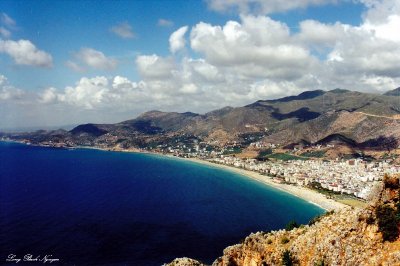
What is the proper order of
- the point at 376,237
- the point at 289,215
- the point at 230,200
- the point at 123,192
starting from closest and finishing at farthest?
the point at 376,237 < the point at 289,215 < the point at 230,200 < the point at 123,192

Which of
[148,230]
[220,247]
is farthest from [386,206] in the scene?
[148,230]

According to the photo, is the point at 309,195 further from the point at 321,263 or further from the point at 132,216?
the point at 321,263

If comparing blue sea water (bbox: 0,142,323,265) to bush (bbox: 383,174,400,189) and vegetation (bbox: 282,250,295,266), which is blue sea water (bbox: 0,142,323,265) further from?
bush (bbox: 383,174,400,189)

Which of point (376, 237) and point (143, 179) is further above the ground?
point (376, 237)

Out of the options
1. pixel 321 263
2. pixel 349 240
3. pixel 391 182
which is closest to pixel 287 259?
pixel 321 263

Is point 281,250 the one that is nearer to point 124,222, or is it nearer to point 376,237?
point 376,237
